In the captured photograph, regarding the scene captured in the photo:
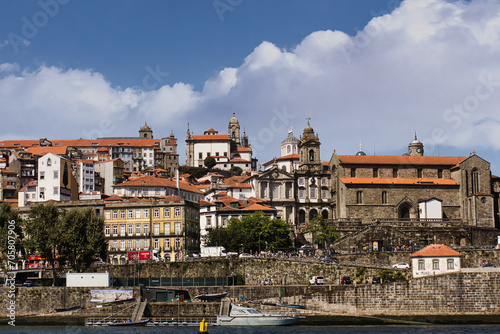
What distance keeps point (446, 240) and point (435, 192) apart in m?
11.7

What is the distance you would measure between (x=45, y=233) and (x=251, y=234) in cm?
2416

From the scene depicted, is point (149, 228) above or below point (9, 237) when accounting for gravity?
above

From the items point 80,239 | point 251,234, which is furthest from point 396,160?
point 80,239

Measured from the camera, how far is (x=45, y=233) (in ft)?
239

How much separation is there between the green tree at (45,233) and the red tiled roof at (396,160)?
46.0 m

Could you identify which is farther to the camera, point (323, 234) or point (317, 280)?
point (323, 234)

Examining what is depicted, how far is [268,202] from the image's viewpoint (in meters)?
110

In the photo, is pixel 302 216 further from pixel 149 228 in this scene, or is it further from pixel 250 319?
pixel 250 319

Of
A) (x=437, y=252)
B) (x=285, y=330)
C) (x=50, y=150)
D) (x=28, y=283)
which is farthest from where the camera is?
(x=50, y=150)

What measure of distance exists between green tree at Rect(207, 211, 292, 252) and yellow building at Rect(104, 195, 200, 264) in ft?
11.8

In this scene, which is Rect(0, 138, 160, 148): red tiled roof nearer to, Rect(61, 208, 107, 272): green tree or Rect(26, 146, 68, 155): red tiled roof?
Rect(26, 146, 68, 155): red tiled roof

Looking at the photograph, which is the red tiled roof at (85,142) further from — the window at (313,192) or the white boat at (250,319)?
the white boat at (250,319)

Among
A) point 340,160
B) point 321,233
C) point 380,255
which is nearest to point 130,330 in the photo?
point 380,255

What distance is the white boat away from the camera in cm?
6159
